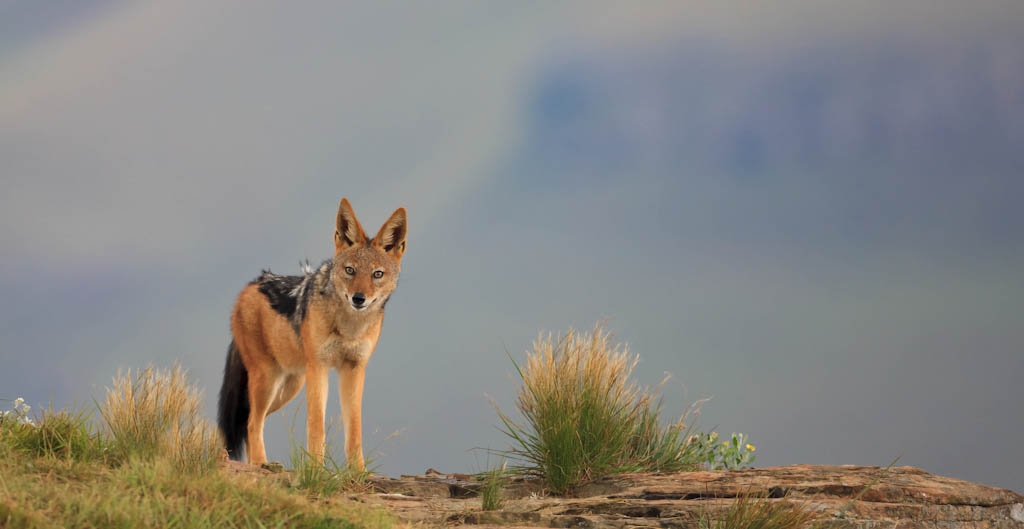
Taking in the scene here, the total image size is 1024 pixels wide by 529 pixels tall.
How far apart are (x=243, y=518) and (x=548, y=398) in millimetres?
Result: 3924

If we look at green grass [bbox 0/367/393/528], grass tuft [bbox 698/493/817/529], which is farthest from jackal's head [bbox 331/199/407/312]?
grass tuft [bbox 698/493/817/529]

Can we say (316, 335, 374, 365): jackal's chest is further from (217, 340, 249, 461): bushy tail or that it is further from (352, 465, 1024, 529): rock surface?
(217, 340, 249, 461): bushy tail

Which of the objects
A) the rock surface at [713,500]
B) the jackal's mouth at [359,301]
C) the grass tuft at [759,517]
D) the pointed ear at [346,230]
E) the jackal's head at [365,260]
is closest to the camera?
the grass tuft at [759,517]

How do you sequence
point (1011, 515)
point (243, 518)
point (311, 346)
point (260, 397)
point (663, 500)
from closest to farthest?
point (243, 518)
point (663, 500)
point (1011, 515)
point (311, 346)
point (260, 397)

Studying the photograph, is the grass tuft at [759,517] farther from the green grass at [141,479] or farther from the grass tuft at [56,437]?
the grass tuft at [56,437]

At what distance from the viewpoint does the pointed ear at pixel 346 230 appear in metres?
9.84

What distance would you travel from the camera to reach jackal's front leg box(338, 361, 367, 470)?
990 centimetres

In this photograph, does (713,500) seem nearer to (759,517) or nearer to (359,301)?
(759,517)

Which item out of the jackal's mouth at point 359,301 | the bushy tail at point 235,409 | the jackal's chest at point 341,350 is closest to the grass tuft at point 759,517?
the jackal's mouth at point 359,301

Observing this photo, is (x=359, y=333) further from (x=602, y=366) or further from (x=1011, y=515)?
(x=1011, y=515)

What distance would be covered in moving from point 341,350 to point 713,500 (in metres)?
4.25

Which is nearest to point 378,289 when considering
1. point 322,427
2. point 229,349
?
point 322,427

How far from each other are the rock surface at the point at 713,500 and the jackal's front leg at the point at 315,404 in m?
0.97

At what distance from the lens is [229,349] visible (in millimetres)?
11781
